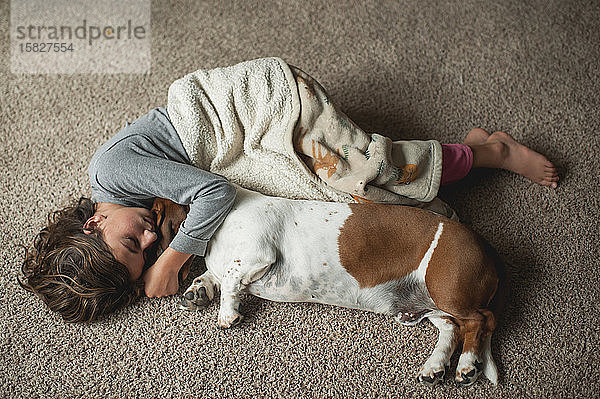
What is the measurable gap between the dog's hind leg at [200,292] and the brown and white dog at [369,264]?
0.20 feet

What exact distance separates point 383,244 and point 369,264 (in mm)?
52

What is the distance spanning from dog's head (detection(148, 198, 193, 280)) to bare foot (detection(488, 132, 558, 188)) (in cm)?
81

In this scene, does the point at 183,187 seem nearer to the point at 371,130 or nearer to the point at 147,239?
the point at 147,239

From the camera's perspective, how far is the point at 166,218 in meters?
1.22

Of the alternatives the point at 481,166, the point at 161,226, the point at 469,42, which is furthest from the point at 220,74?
the point at 469,42

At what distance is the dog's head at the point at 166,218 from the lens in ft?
3.99

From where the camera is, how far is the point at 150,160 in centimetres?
117

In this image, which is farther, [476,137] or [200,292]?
[476,137]

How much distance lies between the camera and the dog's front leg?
1.13 m

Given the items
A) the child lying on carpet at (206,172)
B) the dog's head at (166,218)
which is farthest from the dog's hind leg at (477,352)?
the dog's head at (166,218)

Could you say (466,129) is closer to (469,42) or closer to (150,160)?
(469,42)

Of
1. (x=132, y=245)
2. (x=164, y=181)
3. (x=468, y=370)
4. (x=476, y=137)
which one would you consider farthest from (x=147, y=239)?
(x=476, y=137)

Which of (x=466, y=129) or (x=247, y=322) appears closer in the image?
(x=247, y=322)

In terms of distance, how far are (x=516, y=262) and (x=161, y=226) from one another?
855 millimetres
